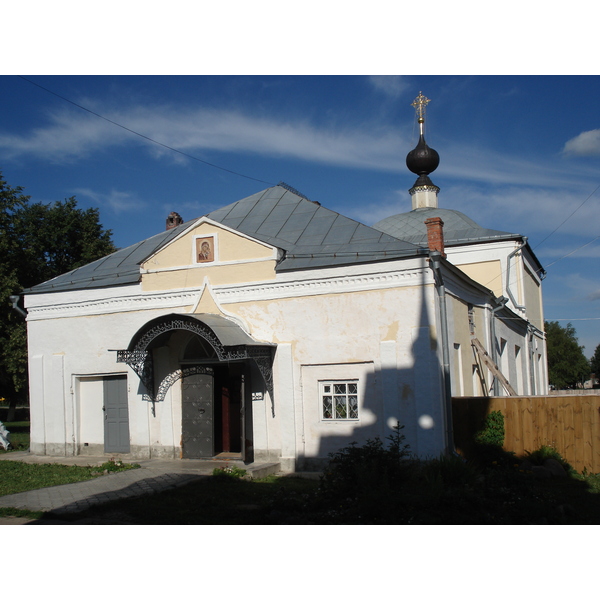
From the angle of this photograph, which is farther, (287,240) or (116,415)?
(116,415)

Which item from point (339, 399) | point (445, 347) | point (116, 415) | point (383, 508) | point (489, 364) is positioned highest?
point (445, 347)

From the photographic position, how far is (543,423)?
11.7 m

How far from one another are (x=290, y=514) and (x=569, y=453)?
650cm

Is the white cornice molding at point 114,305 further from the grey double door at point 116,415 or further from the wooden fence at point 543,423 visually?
the wooden fence at point 543,423

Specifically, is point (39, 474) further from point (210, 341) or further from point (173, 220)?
point (173, 220)

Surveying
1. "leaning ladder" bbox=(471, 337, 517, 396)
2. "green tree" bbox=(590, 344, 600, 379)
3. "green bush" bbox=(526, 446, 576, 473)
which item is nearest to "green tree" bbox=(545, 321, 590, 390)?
"green tree" bbox=(590, 344, 600, 379)

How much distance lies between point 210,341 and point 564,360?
2131 inches

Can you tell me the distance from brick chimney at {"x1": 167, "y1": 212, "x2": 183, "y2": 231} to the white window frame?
8.41 meters

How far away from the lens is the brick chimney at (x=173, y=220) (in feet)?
58.6

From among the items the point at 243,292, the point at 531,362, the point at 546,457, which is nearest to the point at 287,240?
the point at 243,292

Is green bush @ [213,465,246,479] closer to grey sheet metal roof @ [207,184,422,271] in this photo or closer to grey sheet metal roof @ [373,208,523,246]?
grey sheet metal roof @ [207,184,422,271]

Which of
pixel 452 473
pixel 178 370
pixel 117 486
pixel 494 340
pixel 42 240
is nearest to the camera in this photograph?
pixel 452 473

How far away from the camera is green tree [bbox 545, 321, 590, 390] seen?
57375 mm

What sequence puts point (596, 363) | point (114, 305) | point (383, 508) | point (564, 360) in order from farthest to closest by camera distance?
point (596, 363) < point (564, 360) < point (114, 305) < point (383, 508)
